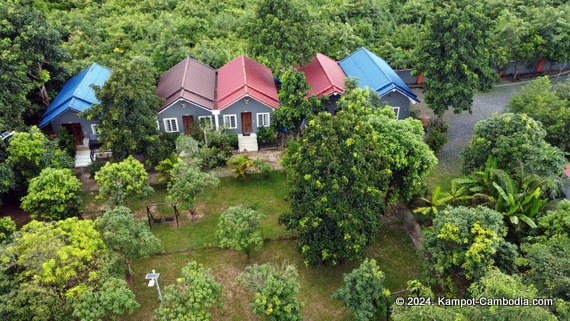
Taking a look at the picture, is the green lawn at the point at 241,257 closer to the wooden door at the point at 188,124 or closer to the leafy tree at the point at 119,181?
the leafy tree at the point at 119,181

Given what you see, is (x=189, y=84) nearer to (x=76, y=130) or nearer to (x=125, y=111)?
(x=125, y=111)

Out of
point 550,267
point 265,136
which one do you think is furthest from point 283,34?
point 550,267

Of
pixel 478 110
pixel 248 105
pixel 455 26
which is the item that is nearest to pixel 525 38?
pixel 478 110

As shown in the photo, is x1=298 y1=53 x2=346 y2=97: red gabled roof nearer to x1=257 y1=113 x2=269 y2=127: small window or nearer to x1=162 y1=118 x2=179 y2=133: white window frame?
x1=257 y1=113 x2=269 y2=127: small window

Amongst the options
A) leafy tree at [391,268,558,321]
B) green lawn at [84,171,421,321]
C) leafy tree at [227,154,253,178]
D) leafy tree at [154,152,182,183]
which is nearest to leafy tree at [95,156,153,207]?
green lawn at [84,171,421,321]

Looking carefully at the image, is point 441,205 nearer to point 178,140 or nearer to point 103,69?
point 178,140

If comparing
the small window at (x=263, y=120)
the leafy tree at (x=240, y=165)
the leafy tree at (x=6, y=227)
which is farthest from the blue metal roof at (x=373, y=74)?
the leafy tree at (x=6, y=227)
